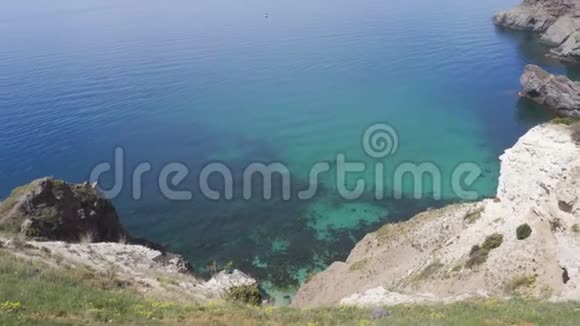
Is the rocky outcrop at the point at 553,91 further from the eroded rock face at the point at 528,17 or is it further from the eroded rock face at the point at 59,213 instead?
the eroded rock face at the point at 59,213

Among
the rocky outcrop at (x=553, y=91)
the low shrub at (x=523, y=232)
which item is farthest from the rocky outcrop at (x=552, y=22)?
the low shrub at (x=523, y=232)

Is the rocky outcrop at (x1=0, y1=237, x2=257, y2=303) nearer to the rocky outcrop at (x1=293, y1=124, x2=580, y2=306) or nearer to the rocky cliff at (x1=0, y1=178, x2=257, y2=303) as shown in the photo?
the rocky cliff at (x1=0, y1=178, x2=257, y2=303)

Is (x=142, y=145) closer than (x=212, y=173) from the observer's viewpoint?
No

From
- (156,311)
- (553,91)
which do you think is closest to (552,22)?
(553,91)

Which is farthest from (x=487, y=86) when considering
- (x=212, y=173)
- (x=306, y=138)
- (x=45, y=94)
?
(x=45, y=94)

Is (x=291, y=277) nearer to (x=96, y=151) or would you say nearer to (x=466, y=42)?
(x=96, y=151)

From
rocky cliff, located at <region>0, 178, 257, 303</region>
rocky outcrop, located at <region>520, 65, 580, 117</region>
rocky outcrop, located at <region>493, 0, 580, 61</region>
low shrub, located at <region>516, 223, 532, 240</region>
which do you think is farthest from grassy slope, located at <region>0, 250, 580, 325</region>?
rocky outcrop, located at <region>493, 0, 580, 61</region>
